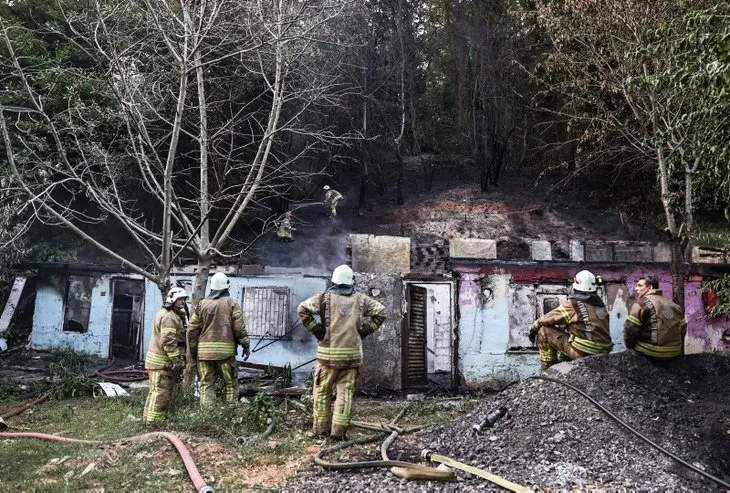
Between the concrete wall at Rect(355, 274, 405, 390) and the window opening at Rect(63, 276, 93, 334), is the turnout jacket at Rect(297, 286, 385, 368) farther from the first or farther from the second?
the window opening at Rect(63, 276, 93, 334)

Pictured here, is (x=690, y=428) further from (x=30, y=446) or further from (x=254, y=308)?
(x=254, y=308)

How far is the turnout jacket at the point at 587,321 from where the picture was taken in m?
7.52

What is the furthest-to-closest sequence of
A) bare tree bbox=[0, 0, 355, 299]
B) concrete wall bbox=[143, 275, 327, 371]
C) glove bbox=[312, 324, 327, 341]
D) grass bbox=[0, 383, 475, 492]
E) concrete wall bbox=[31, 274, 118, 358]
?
concrete wall bbox=[31, 274, 118, 358]
concrete wall bbox=[143, 275, 327, 371]
bare tree bbox=[0, 0, 355, 299]
glove bbox=[312, 324, 327, 341]
grass bbox=[0, 383, 475, 492]

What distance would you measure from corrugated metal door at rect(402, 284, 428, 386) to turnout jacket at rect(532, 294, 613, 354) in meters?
4.17

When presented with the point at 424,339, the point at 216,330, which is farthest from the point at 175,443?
the point at 424,339

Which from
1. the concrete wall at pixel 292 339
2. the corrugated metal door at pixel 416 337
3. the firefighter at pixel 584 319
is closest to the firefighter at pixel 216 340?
the firefighter at pixel 584 319

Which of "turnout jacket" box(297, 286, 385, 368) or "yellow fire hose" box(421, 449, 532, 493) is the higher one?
"turnout jacket" box(297, 286, 385, 368)

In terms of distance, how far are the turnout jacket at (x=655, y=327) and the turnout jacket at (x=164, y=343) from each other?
5715 mm

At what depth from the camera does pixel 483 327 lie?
1162 cm

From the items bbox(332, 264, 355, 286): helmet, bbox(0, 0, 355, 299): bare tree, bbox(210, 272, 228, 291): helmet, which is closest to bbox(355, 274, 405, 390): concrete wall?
bbox(0, 0, 355, 299): bare tree

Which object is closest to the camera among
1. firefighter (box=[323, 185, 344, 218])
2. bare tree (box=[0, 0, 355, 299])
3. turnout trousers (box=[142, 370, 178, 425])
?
turnout trousers (box=[142, 370, 178, 425])

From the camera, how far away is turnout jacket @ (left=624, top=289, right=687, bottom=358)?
7.20 metres

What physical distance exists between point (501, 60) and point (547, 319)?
16329 mm

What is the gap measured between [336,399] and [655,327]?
4.11 metres
